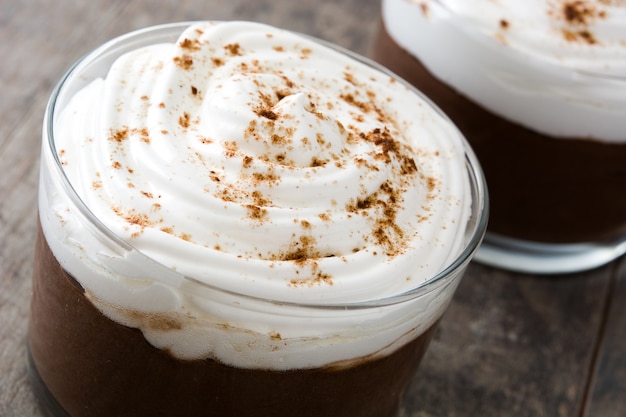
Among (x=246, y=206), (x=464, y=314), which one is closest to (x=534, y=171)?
(x=464, y=314)

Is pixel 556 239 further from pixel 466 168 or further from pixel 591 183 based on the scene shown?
pixel 466 168

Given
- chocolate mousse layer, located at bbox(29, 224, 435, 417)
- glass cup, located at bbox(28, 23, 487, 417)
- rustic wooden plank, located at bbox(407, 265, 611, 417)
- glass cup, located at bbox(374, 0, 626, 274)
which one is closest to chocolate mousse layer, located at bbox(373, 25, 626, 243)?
glass cup, located at bbox(374, 0, 626, 274)

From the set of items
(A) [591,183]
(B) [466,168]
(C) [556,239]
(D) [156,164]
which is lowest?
(C) [556,239]

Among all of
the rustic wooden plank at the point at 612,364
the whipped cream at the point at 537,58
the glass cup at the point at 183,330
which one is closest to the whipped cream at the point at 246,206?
the glass cup at the point at 183,330

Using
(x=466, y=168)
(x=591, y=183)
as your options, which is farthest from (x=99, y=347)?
(x=591, y=183)

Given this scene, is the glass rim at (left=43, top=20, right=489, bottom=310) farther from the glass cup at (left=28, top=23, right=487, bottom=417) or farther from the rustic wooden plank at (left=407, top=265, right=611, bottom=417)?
the rustic wooden plank at (left=407, top=265, right=611, bottom=417)

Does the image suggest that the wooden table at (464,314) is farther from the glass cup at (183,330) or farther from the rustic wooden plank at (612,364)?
the glass cup at (183,330)
